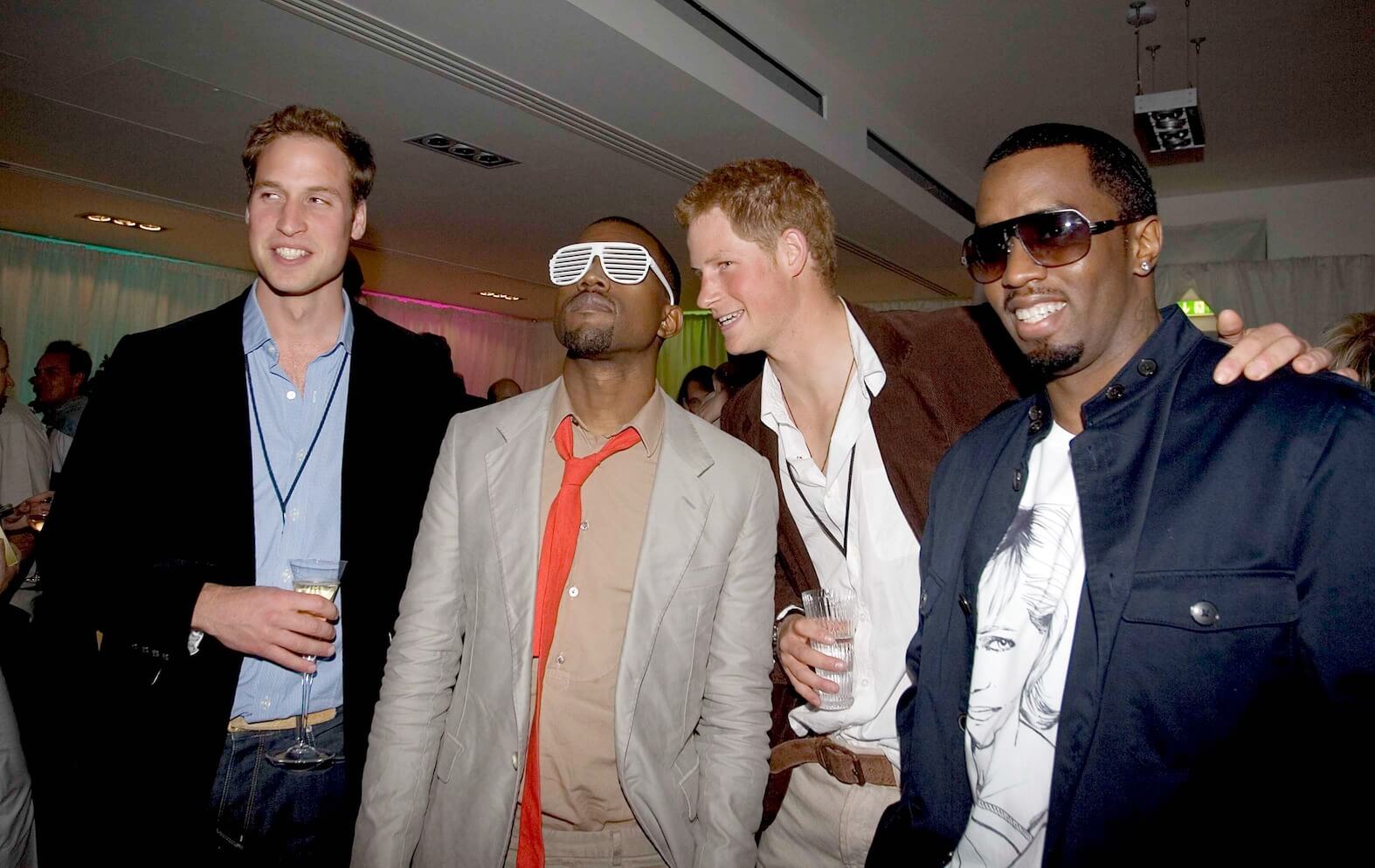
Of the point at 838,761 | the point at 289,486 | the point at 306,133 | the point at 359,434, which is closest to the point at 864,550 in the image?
the point at 838,761

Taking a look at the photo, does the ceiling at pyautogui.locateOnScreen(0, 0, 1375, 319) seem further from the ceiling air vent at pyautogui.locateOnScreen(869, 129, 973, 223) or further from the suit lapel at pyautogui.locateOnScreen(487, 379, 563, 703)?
the suit lapel at pyautogui.locateOnScreen(487, 379, 563, 703)

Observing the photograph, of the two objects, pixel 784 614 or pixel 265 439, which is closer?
pixel 265 439

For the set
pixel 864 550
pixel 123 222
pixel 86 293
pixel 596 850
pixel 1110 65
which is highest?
pixel 1110 65

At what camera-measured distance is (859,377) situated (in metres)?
2.20

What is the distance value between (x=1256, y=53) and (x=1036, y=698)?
688cm

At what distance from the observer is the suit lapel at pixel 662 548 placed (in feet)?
5.89

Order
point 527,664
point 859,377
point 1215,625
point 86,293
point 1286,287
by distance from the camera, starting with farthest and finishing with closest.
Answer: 1. point 86,293
2. point 1286,287
3. point 859,377
4. point 527,664
5. point 1215,625

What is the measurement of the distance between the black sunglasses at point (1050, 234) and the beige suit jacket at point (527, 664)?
0.84 m

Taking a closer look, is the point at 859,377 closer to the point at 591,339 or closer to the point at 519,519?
the point at 591,339

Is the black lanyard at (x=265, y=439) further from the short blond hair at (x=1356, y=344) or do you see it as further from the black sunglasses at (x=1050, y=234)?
the short blond hair at (x=1356, y=344)

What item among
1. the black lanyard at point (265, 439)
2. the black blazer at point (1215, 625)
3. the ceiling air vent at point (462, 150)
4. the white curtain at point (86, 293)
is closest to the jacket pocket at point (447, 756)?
the black lanyard at point (265, 439)

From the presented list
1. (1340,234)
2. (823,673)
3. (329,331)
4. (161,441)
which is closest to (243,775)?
(161,441)

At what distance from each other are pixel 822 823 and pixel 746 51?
5.16m

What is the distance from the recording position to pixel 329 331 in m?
2.07
